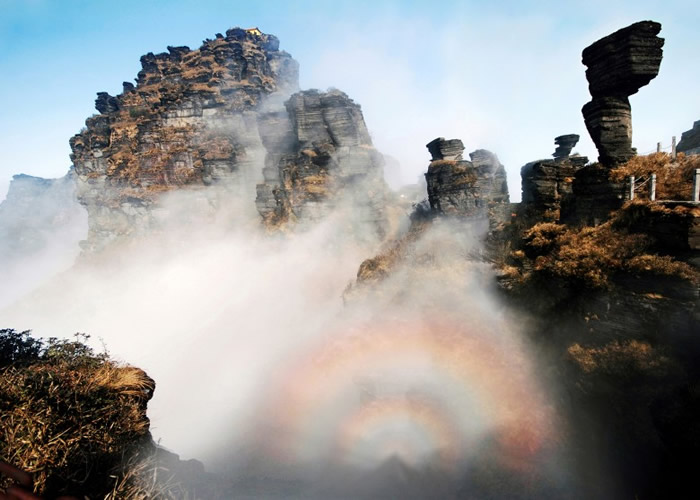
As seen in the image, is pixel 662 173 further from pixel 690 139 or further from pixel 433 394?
pixel 690 139

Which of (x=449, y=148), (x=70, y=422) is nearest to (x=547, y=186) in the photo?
(x=449, y=148)

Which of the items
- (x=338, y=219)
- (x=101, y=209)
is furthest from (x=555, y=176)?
(x=101, y=209)

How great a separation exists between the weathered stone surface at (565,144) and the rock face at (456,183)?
5.01 m

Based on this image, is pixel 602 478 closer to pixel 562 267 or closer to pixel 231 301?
pixel 562 267

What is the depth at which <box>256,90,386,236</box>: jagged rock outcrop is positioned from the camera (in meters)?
36.2

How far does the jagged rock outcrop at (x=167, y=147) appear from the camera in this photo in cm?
4859

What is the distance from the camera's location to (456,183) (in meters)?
25.5

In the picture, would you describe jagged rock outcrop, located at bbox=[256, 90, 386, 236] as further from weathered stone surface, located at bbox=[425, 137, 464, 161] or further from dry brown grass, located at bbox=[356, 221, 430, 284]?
dry brown grass, located at bbox=[356, 221, 430, 284]

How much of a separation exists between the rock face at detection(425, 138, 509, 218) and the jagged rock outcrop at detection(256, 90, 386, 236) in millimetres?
9842

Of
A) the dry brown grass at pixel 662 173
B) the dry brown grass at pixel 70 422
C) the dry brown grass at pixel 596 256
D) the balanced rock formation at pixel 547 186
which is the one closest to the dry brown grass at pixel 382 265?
the balanced rock formation at pixel 547 186

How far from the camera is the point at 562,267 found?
11586mm

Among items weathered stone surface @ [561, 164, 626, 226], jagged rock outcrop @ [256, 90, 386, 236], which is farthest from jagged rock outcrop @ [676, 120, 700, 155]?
jagged rock outcrop @ [256, 90, 386, 236]

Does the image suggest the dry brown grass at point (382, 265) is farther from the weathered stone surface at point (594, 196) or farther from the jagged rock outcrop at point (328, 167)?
the weathered stone surface at point (594, 196)

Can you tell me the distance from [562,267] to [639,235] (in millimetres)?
2201
